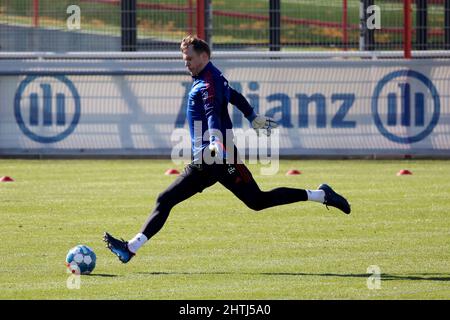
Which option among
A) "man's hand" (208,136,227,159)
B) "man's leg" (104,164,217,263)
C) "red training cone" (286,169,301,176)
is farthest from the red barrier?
"man's hand" (208,136,227,159)

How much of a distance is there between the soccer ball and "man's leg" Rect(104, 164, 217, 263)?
27cm

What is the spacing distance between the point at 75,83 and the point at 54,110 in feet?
2.30

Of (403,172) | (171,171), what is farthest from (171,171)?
(403,172)

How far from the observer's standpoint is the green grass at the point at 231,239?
10.1 metres

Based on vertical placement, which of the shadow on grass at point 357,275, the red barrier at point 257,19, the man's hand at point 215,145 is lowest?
the shadow on grass at point 357,275

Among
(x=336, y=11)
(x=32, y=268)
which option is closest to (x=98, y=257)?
(x=32, y=268)

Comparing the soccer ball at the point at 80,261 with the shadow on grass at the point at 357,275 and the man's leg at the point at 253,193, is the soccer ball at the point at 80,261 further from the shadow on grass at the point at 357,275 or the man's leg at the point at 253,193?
the man's leg at the point at 253,193

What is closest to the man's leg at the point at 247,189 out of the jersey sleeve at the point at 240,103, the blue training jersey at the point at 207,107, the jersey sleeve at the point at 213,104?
the blue training jersey at the point at 207,107

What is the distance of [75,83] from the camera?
2352 centimetres

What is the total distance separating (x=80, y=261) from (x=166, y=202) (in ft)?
3.38

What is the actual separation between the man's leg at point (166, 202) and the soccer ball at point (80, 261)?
0.89ft

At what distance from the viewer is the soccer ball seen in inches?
427

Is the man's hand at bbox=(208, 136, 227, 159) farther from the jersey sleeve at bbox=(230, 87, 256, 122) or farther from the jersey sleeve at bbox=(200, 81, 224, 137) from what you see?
the jersey sleeve at bbox=(230, 87, 256, 122)

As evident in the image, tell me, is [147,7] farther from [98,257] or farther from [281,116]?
[98,257]
